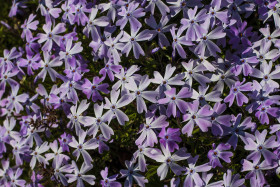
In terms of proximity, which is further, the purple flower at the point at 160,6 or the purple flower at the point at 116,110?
the purple flower at the point at 160,6

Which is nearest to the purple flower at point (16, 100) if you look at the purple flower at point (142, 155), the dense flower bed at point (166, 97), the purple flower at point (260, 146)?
the dense flower bed at point (166, 97)

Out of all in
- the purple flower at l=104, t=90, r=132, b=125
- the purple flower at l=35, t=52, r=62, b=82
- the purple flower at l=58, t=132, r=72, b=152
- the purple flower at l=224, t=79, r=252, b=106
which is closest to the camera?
the purple flower at l=224, t=79, r=252, b=106

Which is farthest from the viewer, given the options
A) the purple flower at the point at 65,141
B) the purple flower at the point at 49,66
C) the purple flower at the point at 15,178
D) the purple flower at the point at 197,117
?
the purple flower at the point at 15,178

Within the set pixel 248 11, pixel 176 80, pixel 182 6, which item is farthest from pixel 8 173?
pixel 248 11

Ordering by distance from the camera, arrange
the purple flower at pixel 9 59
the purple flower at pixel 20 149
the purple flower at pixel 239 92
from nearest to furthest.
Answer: the purple flower at pixel 239 92 < the purple flower at pixel 20 149 < the purple flower at pixel 9 59

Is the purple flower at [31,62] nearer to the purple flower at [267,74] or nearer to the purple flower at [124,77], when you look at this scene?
the purple flower at [124,77]

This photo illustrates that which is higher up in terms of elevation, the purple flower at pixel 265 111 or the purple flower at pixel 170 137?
the purple flower at pixel 265 111

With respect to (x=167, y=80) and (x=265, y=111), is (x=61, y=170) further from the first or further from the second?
(x=265, y=111)

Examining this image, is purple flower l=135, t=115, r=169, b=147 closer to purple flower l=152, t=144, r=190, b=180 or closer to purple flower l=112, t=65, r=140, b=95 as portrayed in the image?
purple flower l=152, t=144, r=190, b=180

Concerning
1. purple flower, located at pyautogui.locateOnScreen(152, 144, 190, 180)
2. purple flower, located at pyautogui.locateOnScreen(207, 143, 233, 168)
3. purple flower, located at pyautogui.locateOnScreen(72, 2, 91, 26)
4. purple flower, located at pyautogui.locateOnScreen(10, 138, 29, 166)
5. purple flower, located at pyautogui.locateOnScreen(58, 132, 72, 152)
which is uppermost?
purple flower, located at pyautogui.locateOnScreen(72, 2, 91, 26)

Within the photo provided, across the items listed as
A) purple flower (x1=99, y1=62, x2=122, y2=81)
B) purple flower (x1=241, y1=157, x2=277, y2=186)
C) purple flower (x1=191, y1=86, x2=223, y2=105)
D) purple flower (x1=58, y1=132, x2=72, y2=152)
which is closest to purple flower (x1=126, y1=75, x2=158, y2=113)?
purple flower (x1=99, y1=62, x2=122, y2=81)
